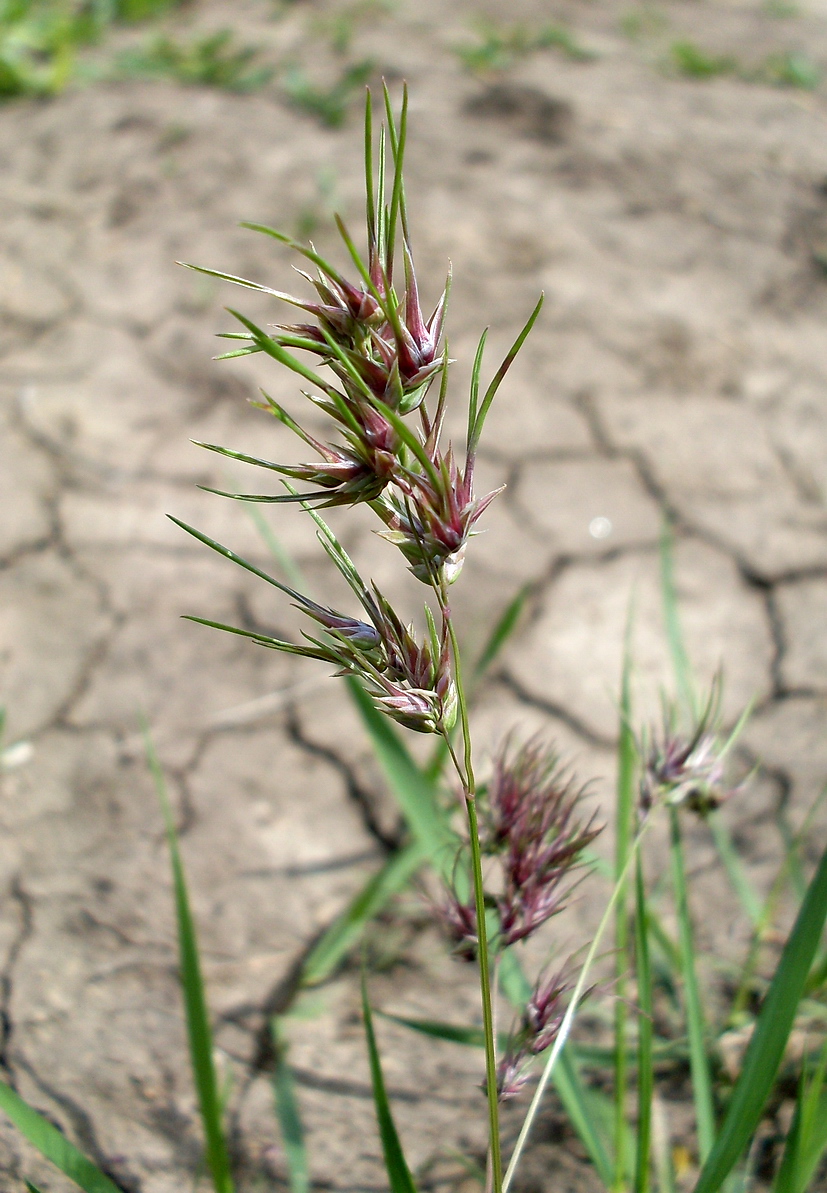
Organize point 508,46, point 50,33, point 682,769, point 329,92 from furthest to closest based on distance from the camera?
point 508,46
point 50,33
point 329,92
point 682,769

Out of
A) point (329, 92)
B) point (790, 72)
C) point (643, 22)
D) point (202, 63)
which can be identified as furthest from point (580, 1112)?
point (643, 22)

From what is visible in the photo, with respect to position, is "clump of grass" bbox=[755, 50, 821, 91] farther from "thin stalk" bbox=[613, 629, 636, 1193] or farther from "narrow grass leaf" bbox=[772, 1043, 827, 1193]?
"narrow grass leaf" bbox=[772, 1043, 827, 1193]

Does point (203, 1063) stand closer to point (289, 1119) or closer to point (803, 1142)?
point (289, 1119)

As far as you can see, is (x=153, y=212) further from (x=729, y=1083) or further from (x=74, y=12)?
(x=729, y=1083)

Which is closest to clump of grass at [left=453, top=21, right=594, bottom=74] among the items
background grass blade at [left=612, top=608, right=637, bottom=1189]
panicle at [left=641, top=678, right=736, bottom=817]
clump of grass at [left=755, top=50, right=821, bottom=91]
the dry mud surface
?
the dry mud surface

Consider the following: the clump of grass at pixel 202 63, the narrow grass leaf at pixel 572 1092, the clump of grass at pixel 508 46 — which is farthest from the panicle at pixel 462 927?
the clump of grass at pixel 508 46

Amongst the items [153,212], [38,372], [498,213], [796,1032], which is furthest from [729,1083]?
[153,212]
